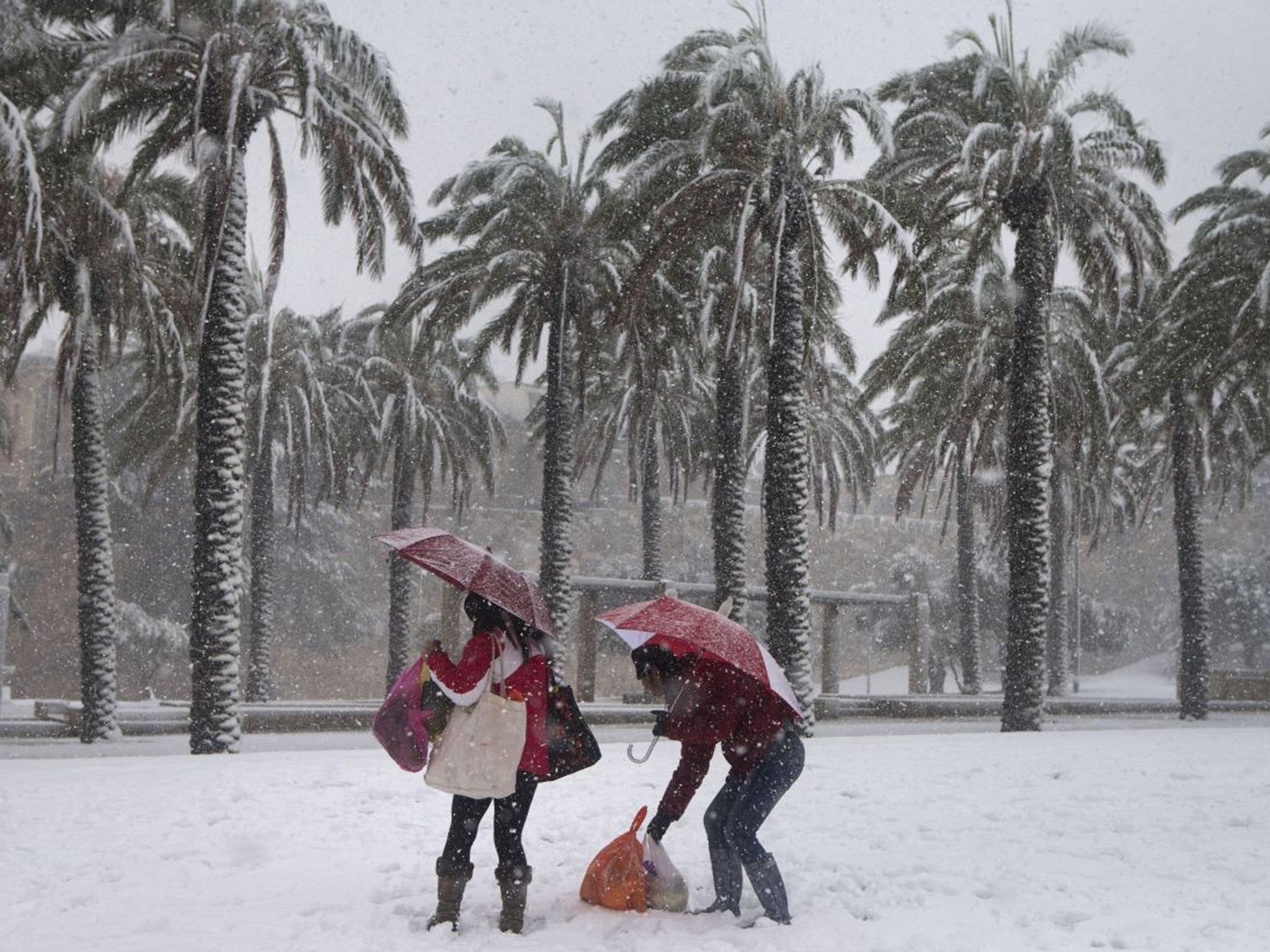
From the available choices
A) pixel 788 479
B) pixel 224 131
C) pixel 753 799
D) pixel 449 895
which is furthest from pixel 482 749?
pixel 788 479

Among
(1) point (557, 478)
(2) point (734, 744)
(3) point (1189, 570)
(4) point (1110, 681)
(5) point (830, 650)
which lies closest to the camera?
(2) point (734, 744)

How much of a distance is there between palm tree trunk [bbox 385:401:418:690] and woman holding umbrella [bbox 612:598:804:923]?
18718 mm

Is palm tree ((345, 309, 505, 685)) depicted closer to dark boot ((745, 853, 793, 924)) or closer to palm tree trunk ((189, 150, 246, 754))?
palm tree trunk ((189, 150, 246, 754))

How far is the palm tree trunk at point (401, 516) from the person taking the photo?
2375cm

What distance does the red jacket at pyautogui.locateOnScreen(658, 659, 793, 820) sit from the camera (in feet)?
17.4

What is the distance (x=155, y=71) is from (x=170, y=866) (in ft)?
32.3

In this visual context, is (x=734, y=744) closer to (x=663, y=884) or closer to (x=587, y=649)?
(x=663, y=884)

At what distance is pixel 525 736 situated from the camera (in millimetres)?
5023

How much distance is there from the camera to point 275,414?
914 inches

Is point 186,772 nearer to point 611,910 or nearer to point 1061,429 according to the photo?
point 611,910

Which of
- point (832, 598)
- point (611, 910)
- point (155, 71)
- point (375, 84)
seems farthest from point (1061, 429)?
point (611, 910)

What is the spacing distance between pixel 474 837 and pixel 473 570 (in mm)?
1134

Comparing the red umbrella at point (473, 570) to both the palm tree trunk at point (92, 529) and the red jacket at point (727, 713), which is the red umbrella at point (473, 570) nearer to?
the red jacket at point (727, 713)

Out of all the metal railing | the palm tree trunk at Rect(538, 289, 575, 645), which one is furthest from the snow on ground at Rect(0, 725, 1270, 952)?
the metal railing
